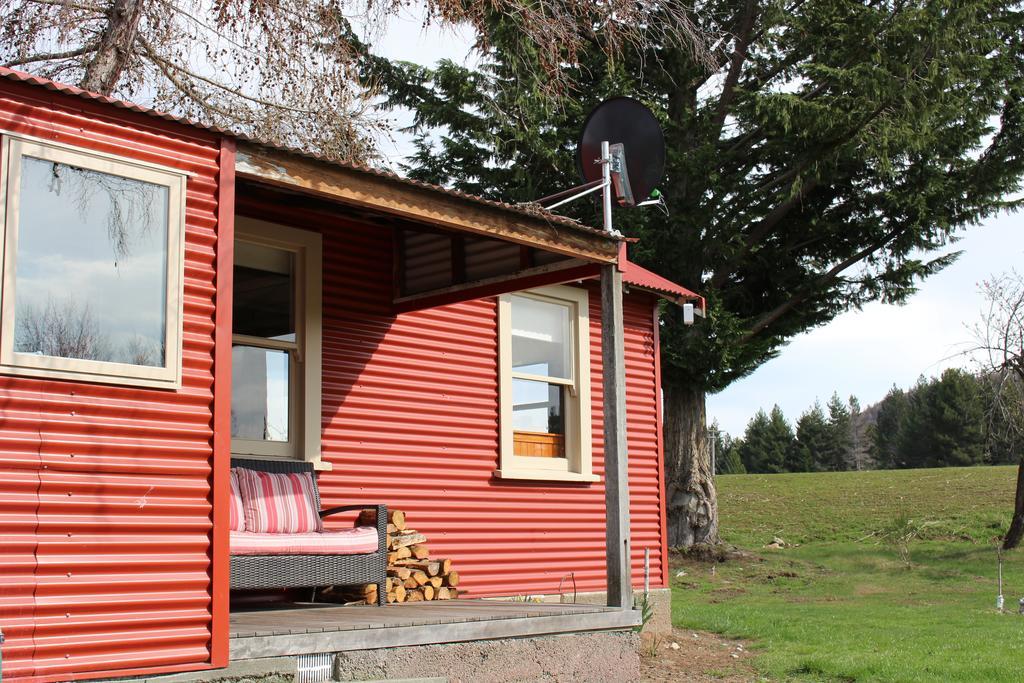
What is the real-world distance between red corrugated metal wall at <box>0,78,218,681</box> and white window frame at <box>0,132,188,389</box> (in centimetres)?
5

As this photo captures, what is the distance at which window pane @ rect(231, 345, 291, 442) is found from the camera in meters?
7.87

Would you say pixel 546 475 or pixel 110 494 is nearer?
pixel 110 494

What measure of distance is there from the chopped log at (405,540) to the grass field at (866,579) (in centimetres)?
326

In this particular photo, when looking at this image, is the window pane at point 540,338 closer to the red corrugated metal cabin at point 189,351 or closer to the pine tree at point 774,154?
the red corrugated metal cabin at point 189,351

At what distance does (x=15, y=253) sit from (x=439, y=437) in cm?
491

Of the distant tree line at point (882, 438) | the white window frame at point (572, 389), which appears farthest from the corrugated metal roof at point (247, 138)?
the distant tree line at point (882, 438)

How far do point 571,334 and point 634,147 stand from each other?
2.04 m

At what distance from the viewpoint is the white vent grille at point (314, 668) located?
552cm

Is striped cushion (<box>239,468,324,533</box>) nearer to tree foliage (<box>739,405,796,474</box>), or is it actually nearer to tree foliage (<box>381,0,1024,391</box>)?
tree foliage (<box>381,0,1024,391</box>)

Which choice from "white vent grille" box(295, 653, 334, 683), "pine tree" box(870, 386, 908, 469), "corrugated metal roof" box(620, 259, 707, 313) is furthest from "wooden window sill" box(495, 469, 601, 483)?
"pine tree" box(870, 386, 908, 469)

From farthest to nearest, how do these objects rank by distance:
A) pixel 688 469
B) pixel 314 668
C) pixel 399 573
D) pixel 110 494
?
pixel 688 469, pixel 399 573, pixel 314 668, pixel 110 494

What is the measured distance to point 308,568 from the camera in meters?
6.67

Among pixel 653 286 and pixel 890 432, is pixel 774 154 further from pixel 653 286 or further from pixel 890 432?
pixel 890 432

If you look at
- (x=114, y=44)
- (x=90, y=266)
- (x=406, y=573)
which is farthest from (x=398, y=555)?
(x=114, y=44)
